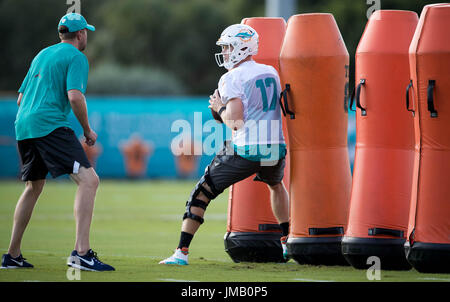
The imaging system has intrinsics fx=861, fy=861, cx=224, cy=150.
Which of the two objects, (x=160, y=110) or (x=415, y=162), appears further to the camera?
(x=160, y=110)

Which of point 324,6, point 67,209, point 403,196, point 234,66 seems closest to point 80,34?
point 234,66

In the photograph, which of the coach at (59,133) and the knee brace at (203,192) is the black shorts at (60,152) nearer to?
the coach at (59,133)

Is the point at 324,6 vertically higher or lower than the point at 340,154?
higher

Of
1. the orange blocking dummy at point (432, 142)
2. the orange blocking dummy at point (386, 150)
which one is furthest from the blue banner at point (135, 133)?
the orange blocking dummy at point (432, 142)

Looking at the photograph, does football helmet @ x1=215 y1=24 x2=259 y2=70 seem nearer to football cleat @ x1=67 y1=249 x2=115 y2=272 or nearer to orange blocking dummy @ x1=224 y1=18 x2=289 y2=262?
orange blocking dummy @ x1=224 y1=18 x2=289 y2=262

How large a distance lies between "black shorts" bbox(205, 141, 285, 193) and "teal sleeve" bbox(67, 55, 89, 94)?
137 cm

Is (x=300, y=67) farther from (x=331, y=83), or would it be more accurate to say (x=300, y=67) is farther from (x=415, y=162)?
(x=415, y=162)

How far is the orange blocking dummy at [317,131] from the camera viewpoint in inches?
307

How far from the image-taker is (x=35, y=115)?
23.4ft

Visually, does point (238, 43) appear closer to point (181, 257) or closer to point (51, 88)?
point (51, 88)

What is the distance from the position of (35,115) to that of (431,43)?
3.29 m

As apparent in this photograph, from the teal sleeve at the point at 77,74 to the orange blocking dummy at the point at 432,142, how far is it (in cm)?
270

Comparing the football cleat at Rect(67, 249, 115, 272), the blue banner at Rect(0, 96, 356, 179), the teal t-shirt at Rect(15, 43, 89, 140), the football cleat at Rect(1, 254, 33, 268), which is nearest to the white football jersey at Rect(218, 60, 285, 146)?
the teal t-shirt at Rect(15, 43, 89, 140)

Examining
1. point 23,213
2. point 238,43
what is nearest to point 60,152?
point 23,213
